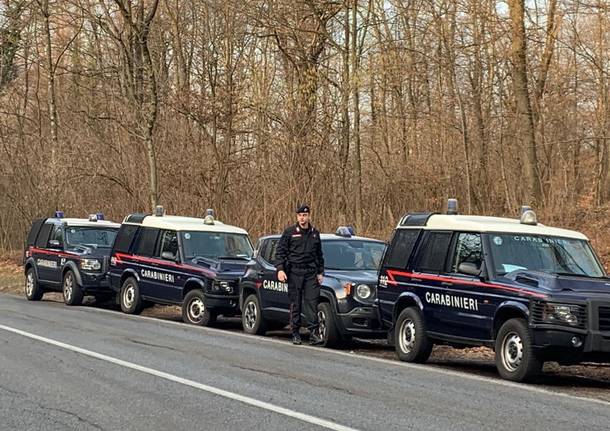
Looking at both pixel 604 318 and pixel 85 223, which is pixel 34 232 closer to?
pixel 85 223

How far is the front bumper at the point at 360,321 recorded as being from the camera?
43.8 ft

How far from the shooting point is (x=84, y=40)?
4462 cm

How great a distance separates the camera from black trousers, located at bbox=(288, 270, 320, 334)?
1383 cm

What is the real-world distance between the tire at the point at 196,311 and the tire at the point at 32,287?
693cm

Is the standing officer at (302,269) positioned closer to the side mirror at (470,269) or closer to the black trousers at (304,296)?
the black trousers at (304,296)

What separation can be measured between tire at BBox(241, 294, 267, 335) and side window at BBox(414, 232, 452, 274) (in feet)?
13.3

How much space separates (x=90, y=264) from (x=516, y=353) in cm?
1286

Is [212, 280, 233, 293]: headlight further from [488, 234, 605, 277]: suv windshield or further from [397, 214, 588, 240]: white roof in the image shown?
[488, 234, 605, 277]: suv windshield

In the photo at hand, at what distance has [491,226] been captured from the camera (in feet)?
37.7

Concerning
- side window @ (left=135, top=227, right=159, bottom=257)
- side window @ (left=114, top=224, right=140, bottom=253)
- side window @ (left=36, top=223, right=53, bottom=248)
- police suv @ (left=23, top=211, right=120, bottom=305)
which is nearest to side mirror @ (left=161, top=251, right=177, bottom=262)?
side window @ (left=135, top=227, right=159, bottom=257)

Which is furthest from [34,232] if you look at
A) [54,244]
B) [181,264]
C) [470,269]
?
[470,269]

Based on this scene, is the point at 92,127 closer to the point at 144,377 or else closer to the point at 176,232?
the point at 176,232

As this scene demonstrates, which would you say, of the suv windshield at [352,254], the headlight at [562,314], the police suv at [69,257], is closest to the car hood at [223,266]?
the suv windshield at [352,254]

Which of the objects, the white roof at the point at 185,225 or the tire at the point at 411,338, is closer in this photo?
the tire at the point at 411,338
